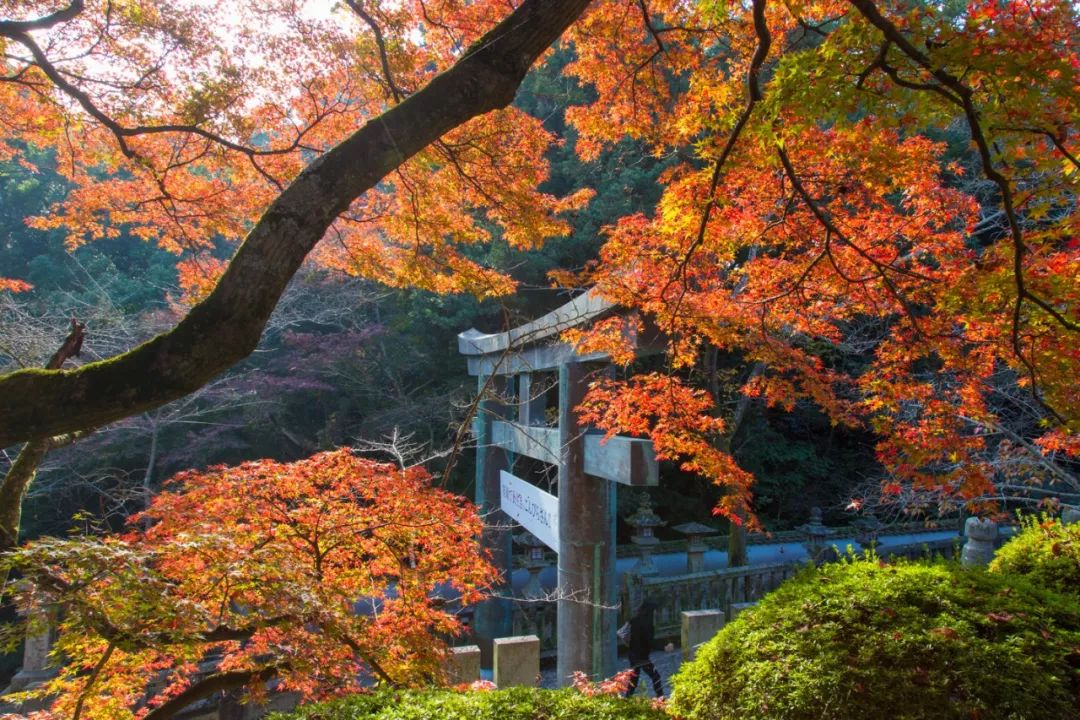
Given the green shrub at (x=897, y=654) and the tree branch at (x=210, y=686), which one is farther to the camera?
the tree branch at (x=210, y=686)

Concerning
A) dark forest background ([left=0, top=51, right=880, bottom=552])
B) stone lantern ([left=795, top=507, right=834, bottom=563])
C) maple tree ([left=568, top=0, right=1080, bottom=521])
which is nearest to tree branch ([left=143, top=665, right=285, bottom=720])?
maple tree ([left=568, top=0, right=1080, bottom=521])

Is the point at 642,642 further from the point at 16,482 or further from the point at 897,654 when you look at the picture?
the point at 16,482

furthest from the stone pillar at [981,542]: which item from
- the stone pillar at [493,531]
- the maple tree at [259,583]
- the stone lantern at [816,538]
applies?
the maple tree at [259,583]

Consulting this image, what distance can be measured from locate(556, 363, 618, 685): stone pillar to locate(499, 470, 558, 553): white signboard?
38cm

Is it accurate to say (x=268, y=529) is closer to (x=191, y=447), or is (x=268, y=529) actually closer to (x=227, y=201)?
(x=227, y=201)

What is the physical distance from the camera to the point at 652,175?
413 inches

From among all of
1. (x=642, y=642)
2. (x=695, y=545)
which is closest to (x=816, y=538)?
(x=695, y=545)

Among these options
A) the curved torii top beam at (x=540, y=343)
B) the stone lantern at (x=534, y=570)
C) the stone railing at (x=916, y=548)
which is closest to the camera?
the curved torii top beam at (x=540, y=343)

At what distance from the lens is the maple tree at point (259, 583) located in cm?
227

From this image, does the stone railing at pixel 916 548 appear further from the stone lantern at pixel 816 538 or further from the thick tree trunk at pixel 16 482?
the thick tree trunk at pixel 16 482

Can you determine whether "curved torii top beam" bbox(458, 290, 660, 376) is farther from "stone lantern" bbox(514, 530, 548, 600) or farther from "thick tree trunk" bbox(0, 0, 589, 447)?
"stone lantern" bbox(514, 530, 548, 600)

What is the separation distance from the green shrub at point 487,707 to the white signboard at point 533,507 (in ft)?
13.0

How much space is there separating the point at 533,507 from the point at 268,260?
5.57 m

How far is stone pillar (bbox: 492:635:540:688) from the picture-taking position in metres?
3.40
